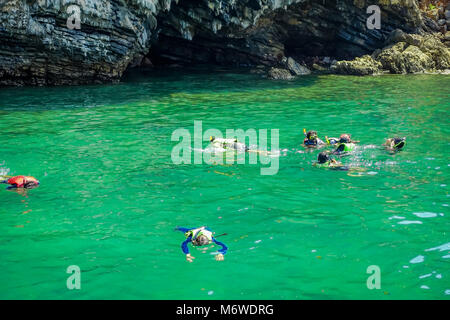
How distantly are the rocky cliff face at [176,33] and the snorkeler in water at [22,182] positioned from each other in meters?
13.5

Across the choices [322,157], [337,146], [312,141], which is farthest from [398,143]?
[322,157]

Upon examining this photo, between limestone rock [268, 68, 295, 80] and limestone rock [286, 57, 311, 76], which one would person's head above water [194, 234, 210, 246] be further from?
limestone rock [286, 57, 311, 76]

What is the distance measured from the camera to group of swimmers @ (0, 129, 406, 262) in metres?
6.79

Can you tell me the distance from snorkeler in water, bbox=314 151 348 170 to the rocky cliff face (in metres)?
15.4

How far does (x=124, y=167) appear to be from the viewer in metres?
11.0

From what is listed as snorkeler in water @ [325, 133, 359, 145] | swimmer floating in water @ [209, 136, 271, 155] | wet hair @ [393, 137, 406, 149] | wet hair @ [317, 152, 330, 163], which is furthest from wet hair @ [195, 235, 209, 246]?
wet hair @ [393, 137, 406, 149]

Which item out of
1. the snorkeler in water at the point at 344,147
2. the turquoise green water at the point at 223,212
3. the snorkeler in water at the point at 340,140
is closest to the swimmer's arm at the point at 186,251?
the turquoise green water at the point at 223,212

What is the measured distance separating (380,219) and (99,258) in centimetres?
469

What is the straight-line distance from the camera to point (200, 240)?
6.80 m

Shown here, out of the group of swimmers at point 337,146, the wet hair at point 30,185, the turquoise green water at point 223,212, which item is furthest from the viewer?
the group of swimmers at point 337,146

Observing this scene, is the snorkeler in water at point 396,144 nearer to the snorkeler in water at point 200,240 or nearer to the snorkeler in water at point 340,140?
the snorkeler in water at point 340,140

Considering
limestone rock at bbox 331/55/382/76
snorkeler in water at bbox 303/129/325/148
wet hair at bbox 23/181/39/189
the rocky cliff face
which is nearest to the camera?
wet hair at bbox 23/181/39/189

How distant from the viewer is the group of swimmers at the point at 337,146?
430 inches
